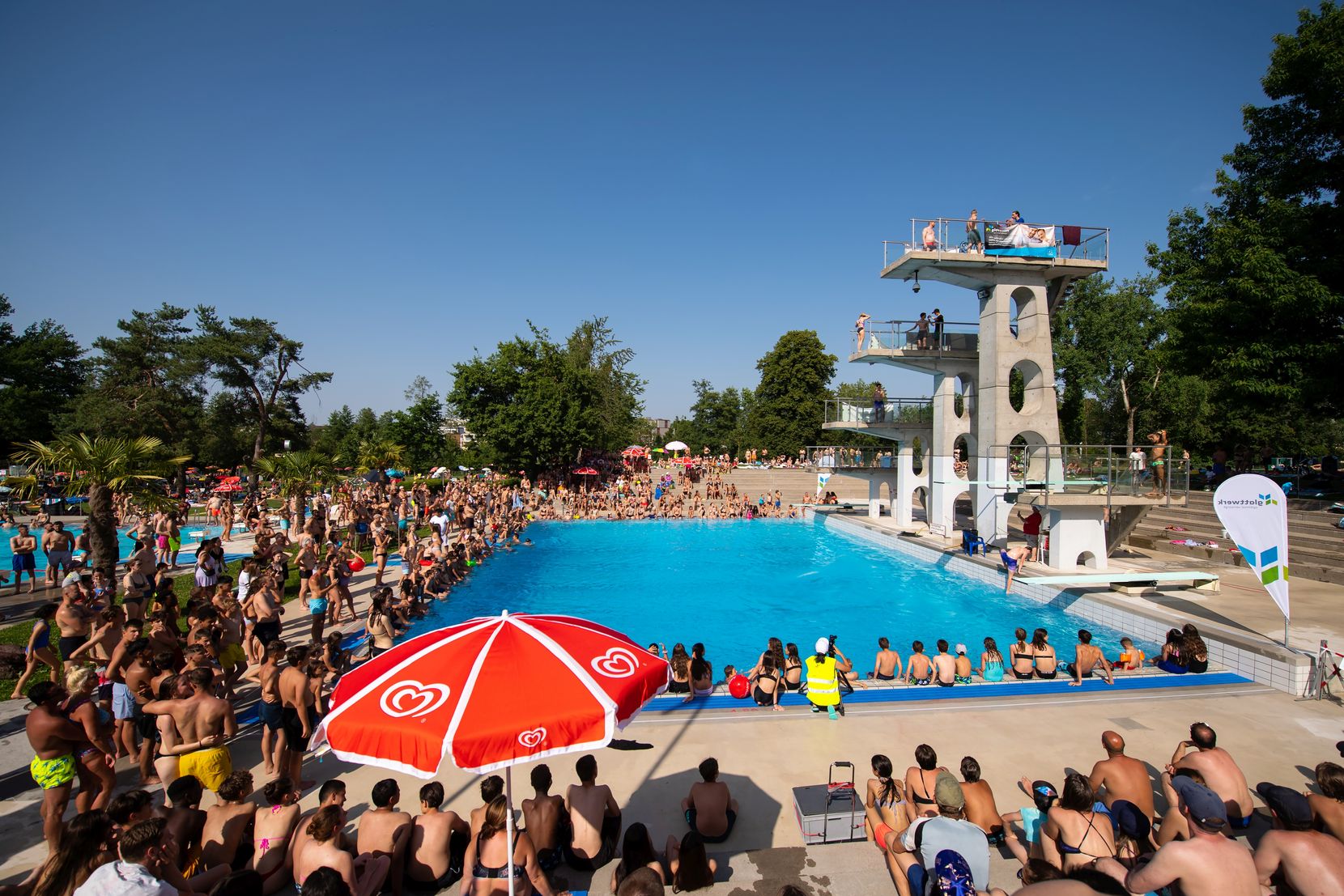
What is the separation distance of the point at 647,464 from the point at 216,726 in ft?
137

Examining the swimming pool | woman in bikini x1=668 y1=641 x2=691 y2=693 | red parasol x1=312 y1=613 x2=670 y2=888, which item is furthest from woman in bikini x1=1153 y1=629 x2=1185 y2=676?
the swimming pool

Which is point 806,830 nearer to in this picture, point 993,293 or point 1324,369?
point 993,293

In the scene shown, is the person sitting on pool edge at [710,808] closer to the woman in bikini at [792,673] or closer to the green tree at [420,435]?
the woman in bikini at [792,673]

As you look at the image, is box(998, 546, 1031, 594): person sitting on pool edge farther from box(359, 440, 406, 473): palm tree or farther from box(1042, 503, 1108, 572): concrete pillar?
box(359, 440, 406, 473): palm tree

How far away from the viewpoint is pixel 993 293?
21.1m

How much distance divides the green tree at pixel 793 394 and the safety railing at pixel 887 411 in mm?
25232

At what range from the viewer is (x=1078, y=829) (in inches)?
173

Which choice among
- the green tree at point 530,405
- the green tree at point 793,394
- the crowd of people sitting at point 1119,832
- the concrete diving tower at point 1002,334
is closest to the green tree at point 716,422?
the green tree at point 793,394

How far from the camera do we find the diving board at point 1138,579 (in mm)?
13648

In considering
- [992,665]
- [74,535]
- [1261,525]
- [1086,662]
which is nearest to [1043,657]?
[1086,662]

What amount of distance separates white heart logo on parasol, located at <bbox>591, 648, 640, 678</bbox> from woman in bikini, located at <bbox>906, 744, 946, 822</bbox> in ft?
9.14

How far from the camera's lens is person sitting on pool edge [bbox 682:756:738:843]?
205 inches

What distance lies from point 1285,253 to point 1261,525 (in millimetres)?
15550

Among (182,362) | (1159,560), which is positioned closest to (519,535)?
(1159,560)
